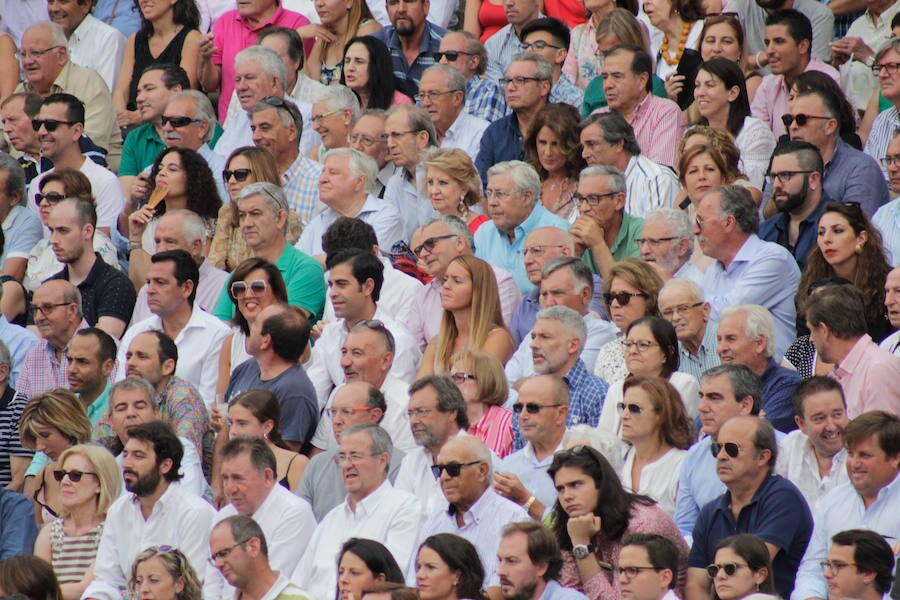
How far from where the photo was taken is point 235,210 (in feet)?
39.8

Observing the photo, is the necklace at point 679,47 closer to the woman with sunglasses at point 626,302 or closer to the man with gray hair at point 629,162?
the man with gray hair at point 629,162

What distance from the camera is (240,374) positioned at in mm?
10734

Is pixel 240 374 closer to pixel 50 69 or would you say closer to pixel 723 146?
pixel 723 146

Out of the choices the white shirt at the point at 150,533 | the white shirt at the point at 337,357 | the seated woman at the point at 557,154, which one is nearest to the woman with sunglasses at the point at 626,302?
the white shirt at the point at 337,357

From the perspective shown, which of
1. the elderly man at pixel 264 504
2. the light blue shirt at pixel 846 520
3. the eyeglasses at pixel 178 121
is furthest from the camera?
the eyeglasses at pixel 178 121

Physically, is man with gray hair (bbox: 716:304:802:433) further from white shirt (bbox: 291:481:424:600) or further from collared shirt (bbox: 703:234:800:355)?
white shirt (bbox: 291:481:424:600)

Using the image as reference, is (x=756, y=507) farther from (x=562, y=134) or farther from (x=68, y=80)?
(x=68, y=80)

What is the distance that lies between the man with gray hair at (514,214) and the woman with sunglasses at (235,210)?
148 cm

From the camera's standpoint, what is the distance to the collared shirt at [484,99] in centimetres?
1371

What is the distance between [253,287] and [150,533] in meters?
1.91

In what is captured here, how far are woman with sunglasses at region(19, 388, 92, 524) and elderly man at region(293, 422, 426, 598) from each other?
1603mm

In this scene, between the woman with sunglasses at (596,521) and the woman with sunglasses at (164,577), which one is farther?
the woman with sunglasses at (164,577)

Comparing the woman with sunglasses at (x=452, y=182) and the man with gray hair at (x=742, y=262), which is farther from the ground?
the man with gray hair at (x=742, y=262)

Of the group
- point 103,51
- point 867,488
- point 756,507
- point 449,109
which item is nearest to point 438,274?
point 449,109
